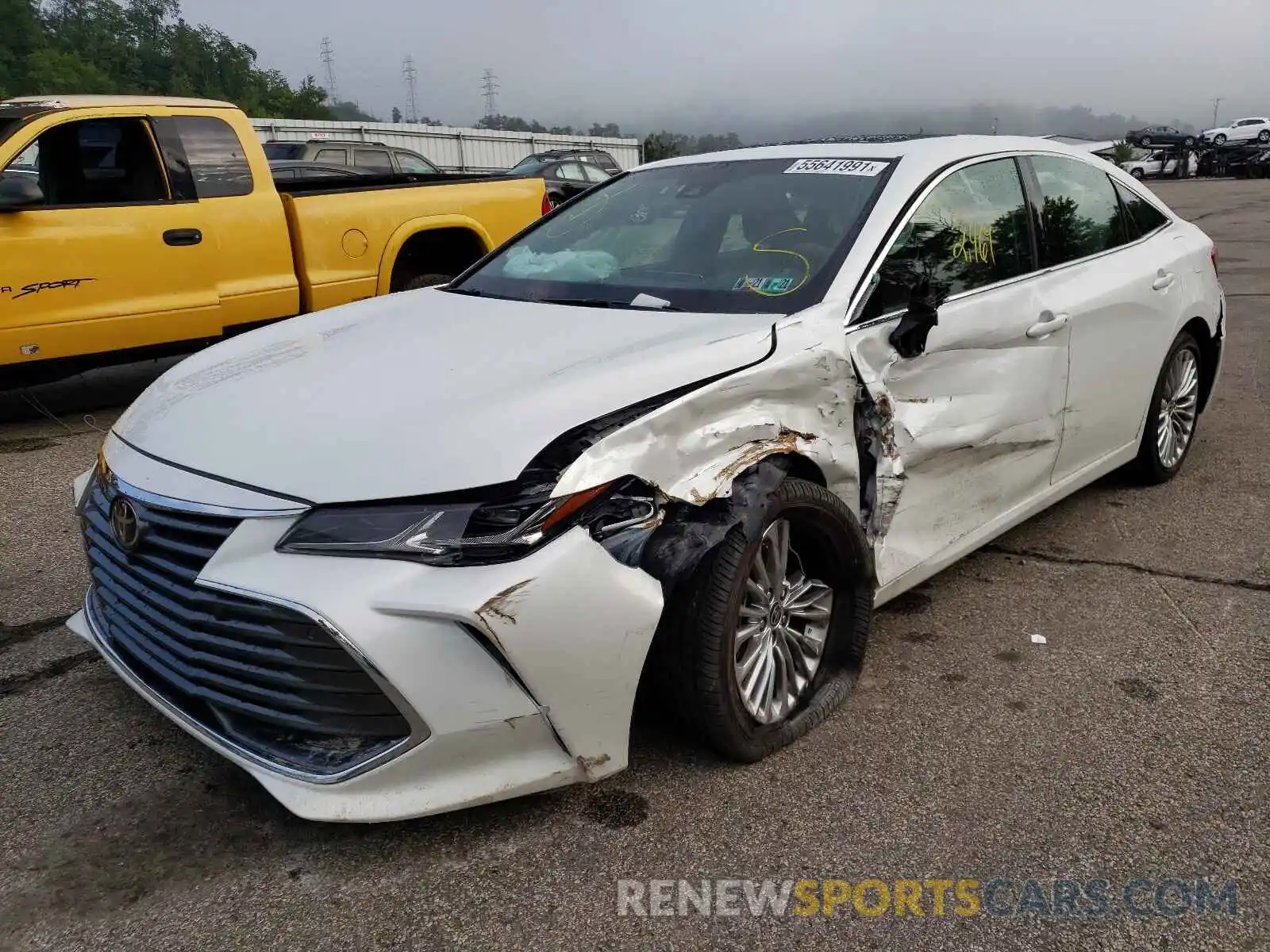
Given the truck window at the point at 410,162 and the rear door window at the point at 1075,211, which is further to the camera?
the truck window at the point at 410,162

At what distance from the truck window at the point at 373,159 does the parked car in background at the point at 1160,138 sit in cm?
4501

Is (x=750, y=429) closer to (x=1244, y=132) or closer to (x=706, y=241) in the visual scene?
(x=706, y=241)

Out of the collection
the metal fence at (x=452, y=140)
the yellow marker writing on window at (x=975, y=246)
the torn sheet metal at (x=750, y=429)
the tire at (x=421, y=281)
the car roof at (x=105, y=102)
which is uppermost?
the car roof at (x=105, y=102)

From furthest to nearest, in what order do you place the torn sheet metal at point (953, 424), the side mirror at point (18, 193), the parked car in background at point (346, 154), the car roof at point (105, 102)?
1. the parked car in background at point (346, 154)
2. the car roof at point (105, 102)
3. the side mirror at point (18, 193)
4. the torn sheet metal at point (953, 424)

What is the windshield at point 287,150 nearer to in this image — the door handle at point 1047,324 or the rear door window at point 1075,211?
the rear door window at point 1075,211

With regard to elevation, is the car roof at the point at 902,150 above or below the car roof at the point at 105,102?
below

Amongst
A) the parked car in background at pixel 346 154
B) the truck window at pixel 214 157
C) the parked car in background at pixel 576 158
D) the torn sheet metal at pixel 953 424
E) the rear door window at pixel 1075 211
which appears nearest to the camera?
the torn sheet metal at pixel 953 424

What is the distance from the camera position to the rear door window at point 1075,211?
3.91 metres

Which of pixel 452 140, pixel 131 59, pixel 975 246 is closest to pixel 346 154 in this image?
pixel 975 246

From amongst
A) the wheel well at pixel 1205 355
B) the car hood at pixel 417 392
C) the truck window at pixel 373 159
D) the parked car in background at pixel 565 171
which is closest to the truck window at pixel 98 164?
the car hood at pixel 417 392

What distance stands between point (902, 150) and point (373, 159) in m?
14.6

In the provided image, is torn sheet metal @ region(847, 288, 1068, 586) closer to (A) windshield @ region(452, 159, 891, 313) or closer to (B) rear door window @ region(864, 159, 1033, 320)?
(B) rear door window @ region(864, 159, 1033, 320)

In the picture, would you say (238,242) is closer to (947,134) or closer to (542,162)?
(947,134)

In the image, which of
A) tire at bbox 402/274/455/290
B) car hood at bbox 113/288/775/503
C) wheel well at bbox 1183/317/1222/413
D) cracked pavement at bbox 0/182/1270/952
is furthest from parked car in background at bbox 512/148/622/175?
cracked pavement at bbox 0/182/1270/952
